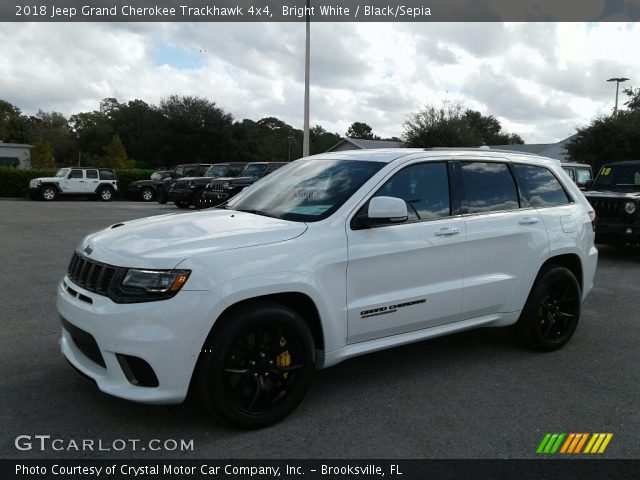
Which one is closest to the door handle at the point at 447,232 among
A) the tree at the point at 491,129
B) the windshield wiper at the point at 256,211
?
the windshield wiper at the point at 256,211

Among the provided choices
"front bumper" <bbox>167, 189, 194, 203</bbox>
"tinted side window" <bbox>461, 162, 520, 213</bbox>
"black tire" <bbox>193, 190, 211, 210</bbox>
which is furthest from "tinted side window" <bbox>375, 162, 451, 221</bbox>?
"front bumper" <bbox>167, 189, 194, 203</bbox>

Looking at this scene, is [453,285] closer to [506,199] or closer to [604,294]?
[506,199]

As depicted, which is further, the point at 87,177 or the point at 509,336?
the point at 87,177

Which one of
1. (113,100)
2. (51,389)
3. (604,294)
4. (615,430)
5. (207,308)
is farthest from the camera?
(113,100)

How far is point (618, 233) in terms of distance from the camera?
9.84 meters

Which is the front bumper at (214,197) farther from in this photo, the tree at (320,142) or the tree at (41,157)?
the tree at (320,142)

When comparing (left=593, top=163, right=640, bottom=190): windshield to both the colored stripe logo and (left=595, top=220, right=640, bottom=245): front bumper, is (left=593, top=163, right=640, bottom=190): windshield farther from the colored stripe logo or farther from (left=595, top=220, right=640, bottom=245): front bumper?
the colored stripe logo

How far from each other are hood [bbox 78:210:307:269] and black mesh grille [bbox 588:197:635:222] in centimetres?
828

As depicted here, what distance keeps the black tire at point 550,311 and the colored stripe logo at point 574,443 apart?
1.46 meters

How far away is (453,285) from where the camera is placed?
13.9 feet

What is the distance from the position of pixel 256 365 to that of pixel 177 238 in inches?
36.2

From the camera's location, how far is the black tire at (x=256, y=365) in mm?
3191

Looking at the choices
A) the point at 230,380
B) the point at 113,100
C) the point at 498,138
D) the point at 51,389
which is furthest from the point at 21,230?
the point at 113,100

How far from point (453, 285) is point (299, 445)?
1.74 m
